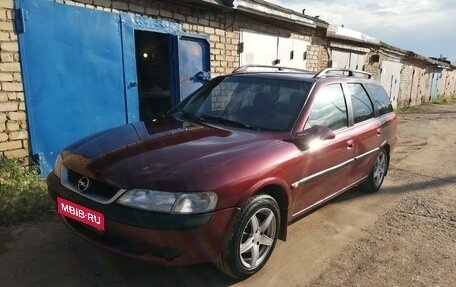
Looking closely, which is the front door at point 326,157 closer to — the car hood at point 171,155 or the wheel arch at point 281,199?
the wheel arch at point 281,199

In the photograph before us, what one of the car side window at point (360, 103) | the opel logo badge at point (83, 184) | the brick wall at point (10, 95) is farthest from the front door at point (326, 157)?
the brick wall at point (10, 95)

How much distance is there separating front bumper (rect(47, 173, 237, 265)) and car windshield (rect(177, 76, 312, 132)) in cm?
115

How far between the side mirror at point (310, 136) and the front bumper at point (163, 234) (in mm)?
989

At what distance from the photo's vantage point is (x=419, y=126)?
1293cm

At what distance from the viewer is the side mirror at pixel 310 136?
324 centimetres

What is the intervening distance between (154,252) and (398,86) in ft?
65.3

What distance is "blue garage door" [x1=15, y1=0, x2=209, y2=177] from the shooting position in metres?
4.61

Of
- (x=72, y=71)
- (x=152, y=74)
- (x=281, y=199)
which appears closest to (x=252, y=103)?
(x=281, y=199)

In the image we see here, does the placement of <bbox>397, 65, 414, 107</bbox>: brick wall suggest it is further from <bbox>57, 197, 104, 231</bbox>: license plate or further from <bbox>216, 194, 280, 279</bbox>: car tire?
<bbox>57, 197, 104, 231</bbox>: license plate

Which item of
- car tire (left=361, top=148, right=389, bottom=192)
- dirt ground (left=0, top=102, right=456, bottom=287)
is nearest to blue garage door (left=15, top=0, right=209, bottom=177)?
dirt ground (left=0, top=102, right=456, bottom=287)

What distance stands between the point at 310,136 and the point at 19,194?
309cm

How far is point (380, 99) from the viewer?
5.27m

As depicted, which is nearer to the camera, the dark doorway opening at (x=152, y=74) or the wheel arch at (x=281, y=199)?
the wheel arch at (x=281, y=199)

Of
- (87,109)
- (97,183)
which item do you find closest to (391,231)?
(97,183)
